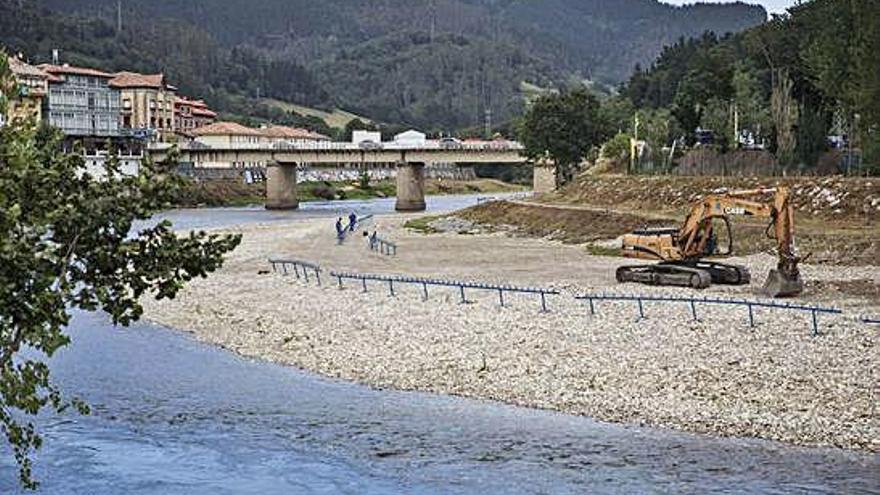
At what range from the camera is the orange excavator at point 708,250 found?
144 feet

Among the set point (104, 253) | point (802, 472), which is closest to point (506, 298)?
point (802, 472)

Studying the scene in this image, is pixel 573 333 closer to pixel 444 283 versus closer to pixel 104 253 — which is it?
pixel 444 283

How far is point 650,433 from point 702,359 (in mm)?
6333

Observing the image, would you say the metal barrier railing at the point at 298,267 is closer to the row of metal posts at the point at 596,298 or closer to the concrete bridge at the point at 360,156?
the row of metal posts at the point at 596,298

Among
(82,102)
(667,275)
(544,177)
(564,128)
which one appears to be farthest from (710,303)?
(82,102)

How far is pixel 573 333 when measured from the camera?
38094 millimetres

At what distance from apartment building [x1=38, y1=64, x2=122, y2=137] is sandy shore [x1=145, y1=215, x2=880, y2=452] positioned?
13474cm

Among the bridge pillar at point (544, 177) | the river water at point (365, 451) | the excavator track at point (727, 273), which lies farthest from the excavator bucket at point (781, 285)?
the bridge pillar at point (544, 177)

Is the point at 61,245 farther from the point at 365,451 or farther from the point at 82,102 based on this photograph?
the point at 82,102

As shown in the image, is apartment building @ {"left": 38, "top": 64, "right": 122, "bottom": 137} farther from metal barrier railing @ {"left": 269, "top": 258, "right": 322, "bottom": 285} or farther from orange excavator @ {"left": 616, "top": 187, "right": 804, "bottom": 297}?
orange excavator @ {"left": 616, "top": 187, "right": 804, "bottom": 297}

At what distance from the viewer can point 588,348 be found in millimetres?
35969

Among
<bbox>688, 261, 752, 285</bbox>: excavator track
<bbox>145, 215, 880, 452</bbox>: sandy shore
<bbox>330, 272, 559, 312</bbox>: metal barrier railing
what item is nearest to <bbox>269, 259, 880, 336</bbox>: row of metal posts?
<bbox>330, 272, 559, 312</bbox>: metal barrier railing

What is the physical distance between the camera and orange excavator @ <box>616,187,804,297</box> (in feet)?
144

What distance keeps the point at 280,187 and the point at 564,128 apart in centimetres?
4838
